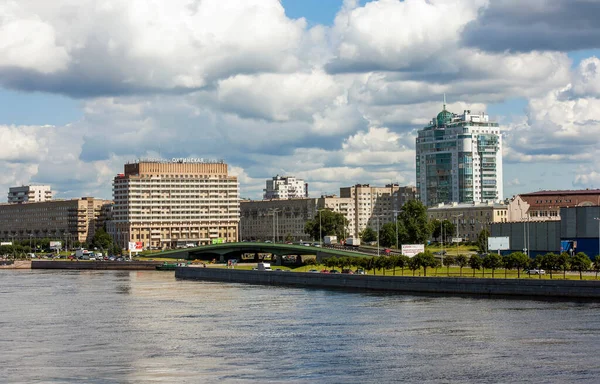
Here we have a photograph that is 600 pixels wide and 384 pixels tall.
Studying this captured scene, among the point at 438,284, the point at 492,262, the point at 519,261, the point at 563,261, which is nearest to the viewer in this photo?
the point at 438,284

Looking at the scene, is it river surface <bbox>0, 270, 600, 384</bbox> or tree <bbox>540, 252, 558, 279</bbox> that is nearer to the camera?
river surface <bbox>0, 270, 600, 384</bbox>

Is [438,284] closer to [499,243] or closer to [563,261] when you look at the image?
[563,261]

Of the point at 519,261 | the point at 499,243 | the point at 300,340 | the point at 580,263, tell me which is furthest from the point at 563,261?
the point at 300,340

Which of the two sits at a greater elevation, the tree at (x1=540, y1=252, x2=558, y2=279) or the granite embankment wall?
the tree at (x1=540, y1=252, x2=558, y2=279)

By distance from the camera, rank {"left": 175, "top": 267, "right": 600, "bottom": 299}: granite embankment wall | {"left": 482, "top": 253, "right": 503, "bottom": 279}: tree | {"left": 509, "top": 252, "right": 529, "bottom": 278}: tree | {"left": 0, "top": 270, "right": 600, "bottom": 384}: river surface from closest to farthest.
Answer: {"left": 0, "top": 270, "right": 600, "bottom": 384}: river surface < {"left": 175, "top": 267, "right": 600, "bottom": 299}: granite embankment wall < {"left": 509, "top": 252, "right": 529, "bottom": 278}: tree < {"left": 482, "top": 253, "right": 503, "bottom": 279}: tree

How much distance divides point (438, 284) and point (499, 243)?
145 ft

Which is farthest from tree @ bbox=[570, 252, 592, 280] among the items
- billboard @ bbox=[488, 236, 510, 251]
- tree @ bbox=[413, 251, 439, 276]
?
billboard @ bbox=[488, 236, 510, 251]

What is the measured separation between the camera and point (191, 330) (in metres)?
81.8

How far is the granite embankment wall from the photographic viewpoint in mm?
102125

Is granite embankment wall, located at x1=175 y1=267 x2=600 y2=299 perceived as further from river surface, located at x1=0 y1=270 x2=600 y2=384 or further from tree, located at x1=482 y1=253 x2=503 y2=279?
tree, located at x1=482 y1=253 x2=503 y2=279

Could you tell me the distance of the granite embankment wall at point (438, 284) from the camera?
102 m

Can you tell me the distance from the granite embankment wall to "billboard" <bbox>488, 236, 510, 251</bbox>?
31045 mm

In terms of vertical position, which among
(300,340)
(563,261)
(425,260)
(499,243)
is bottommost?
(300,340)

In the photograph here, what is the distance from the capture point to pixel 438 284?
4606 inches
